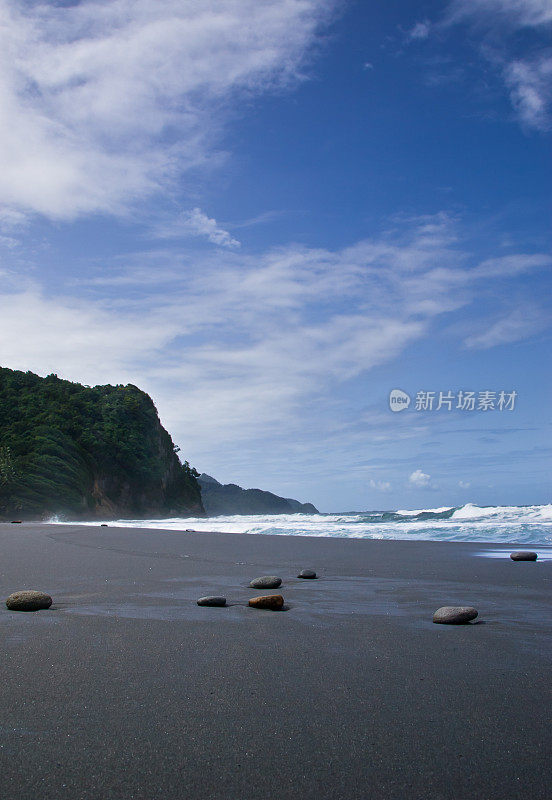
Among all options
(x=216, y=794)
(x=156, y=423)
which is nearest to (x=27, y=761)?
(x=216, y=794)

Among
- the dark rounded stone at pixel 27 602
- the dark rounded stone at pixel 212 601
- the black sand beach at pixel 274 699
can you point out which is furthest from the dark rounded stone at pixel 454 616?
the dark rounded stone at pixel 27 602

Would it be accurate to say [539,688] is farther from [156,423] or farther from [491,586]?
[156,423]

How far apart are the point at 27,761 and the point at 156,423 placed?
278 ft

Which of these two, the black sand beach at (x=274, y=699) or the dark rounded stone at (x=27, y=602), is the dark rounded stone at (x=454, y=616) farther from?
the dark rounded stone at (x=27, y=602)

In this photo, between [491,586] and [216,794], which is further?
[491,586]

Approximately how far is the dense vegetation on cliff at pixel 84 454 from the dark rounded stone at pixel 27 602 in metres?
50.4

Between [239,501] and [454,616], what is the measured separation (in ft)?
451

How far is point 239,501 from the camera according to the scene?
459 ft

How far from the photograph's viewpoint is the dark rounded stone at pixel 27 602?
4915 mm

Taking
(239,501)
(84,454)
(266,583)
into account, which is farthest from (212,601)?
(239,501)

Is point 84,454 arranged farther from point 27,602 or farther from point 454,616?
point 454,616

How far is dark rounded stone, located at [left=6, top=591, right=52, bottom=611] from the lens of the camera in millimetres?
4915

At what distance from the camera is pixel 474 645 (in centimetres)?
398

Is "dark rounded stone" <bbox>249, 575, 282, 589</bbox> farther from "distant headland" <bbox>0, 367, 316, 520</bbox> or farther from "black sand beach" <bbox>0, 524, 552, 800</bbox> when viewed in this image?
"distant headland" <bbox>0, 367, 316, 520</bbox>
